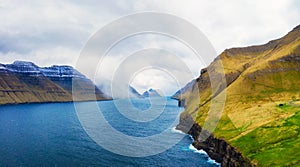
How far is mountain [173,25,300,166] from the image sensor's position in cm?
8021

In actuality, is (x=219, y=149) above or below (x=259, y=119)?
below

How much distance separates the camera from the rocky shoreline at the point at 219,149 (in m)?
86.8

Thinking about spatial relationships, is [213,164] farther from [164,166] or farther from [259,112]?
[259,112]

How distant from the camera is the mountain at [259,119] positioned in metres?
80.2

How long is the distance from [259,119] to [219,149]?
22.6m

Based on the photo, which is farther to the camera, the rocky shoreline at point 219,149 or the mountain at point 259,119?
the rocky shoreline at point 219,149

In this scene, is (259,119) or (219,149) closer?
(219,149)

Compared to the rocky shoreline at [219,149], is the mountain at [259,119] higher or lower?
higher

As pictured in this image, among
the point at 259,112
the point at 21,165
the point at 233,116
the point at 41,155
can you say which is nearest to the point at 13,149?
the point at 41,155

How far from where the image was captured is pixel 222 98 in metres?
167

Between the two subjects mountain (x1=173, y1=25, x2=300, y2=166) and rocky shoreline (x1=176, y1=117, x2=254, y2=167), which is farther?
rocky shoreline (x1=176, y1=117, x2=254, y2=167)

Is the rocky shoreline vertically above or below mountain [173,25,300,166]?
below

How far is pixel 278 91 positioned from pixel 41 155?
144826 millimetres

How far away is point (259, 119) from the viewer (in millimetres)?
109562
